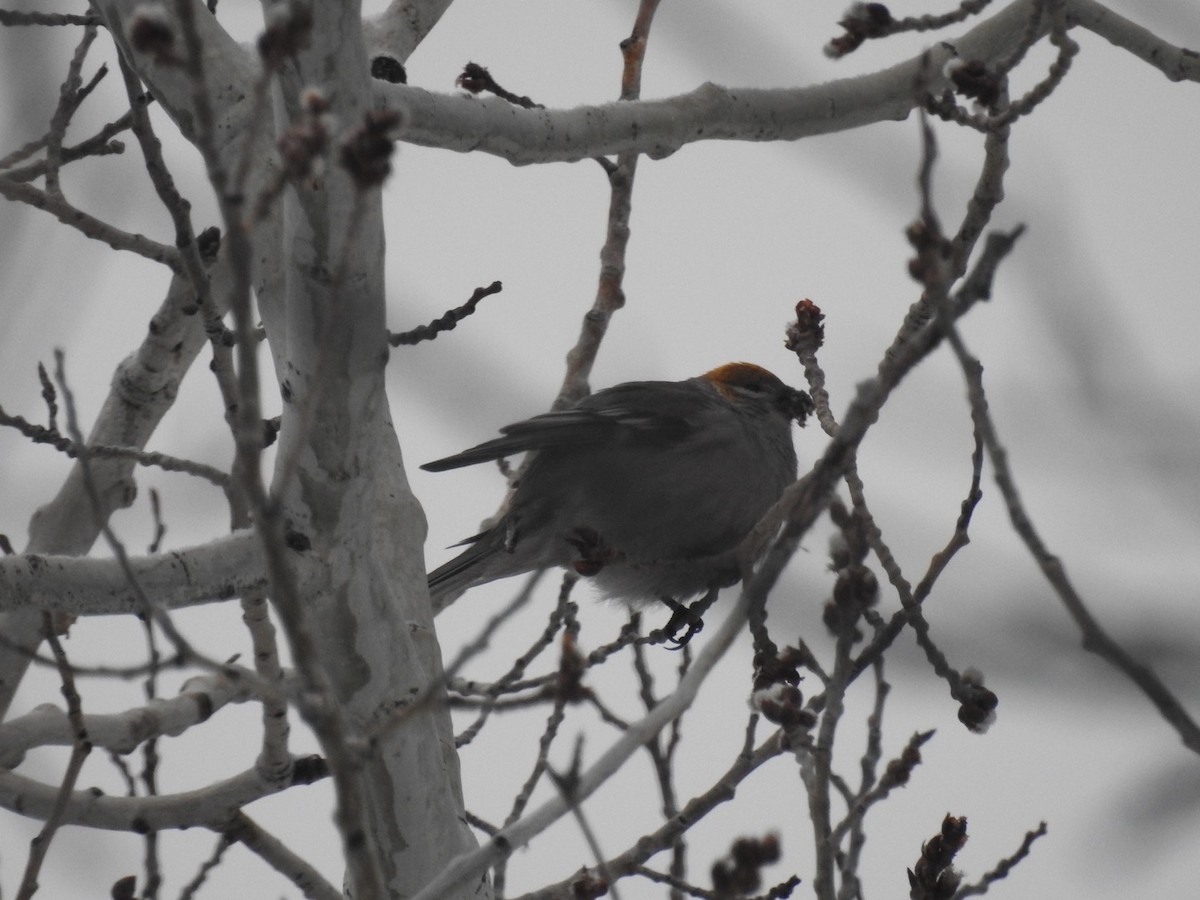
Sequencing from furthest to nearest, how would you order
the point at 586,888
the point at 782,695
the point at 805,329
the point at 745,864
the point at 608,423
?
the point at 608,423 < the point at 805,329 < the point at 586,888 < the point at 782,695 < the point at 745,864

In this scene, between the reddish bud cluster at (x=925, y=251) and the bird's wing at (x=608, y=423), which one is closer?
the reddish bud cluster at (x=925, y=251)

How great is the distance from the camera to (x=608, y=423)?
6.04 meters

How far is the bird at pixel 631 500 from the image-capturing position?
231 inches

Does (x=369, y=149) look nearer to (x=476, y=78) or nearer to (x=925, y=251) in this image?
(x=925, y=251)

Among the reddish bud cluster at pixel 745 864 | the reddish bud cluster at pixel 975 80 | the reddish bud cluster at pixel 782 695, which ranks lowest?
the reddish bud cluster at pixel 745 864

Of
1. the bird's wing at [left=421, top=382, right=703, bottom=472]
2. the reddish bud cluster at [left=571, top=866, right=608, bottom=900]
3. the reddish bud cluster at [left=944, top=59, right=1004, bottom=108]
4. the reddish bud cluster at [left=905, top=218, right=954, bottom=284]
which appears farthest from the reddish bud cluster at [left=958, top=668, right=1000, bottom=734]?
the bird's wing at [left=421, top=382, right=703, bottom=472]

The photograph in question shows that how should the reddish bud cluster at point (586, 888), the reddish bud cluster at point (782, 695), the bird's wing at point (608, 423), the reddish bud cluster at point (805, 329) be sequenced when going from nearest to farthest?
the reddish bud cluster at point (782, 695) < the reddish bud cluster at point (586, 888) < the reddish bud cluster at point (805, 329) < the bird's wing at point (608, 423)

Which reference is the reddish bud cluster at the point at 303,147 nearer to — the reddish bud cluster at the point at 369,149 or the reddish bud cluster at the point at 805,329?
the reddish bud cluster at the point at 369,149

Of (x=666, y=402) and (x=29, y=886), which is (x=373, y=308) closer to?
(x=29, y=886)

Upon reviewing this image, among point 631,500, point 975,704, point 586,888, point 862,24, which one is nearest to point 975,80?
point 862,24

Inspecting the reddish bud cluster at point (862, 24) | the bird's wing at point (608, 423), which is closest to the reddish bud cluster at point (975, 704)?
the reddish bud cluster at point (862, 24)

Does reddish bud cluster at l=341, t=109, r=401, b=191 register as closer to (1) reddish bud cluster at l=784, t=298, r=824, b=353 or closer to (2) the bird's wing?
(1) reddish bud cluster at l=784, t=298, r=824, b=353

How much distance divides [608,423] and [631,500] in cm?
37

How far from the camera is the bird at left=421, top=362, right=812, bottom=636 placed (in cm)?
588
